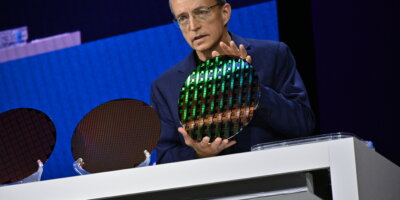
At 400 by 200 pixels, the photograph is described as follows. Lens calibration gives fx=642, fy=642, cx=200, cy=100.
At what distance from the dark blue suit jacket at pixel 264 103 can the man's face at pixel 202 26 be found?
0.25ft

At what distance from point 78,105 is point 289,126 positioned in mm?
866

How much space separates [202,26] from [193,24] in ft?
0.10

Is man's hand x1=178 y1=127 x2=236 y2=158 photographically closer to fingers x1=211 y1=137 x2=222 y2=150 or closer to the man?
fingers x1=211 y1=137 x2=222 y2=150

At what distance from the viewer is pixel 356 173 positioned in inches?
37.3

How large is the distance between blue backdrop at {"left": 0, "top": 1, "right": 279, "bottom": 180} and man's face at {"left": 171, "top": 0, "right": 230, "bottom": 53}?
11 centimetres

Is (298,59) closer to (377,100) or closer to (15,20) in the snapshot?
(377,100)

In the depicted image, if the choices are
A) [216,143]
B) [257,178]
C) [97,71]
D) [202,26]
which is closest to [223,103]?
[216,143]

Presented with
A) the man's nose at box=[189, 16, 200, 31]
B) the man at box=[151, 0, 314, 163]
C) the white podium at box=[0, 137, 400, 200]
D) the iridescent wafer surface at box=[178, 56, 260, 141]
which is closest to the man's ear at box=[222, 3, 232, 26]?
the man at box=[151, 0, 314, 163]

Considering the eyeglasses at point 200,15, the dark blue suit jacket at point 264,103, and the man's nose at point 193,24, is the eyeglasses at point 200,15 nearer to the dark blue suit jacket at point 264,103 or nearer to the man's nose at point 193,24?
the man's nose at point 193,24

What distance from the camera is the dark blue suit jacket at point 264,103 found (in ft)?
5.91

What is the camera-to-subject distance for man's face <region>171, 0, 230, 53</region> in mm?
2078

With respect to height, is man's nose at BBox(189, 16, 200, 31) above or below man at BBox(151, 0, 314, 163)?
above

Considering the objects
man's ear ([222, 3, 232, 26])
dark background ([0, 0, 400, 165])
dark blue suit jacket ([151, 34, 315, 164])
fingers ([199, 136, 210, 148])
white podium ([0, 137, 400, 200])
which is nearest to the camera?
white podium ([0, 137, 400, 200])

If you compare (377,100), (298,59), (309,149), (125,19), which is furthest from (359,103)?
(309,149)
